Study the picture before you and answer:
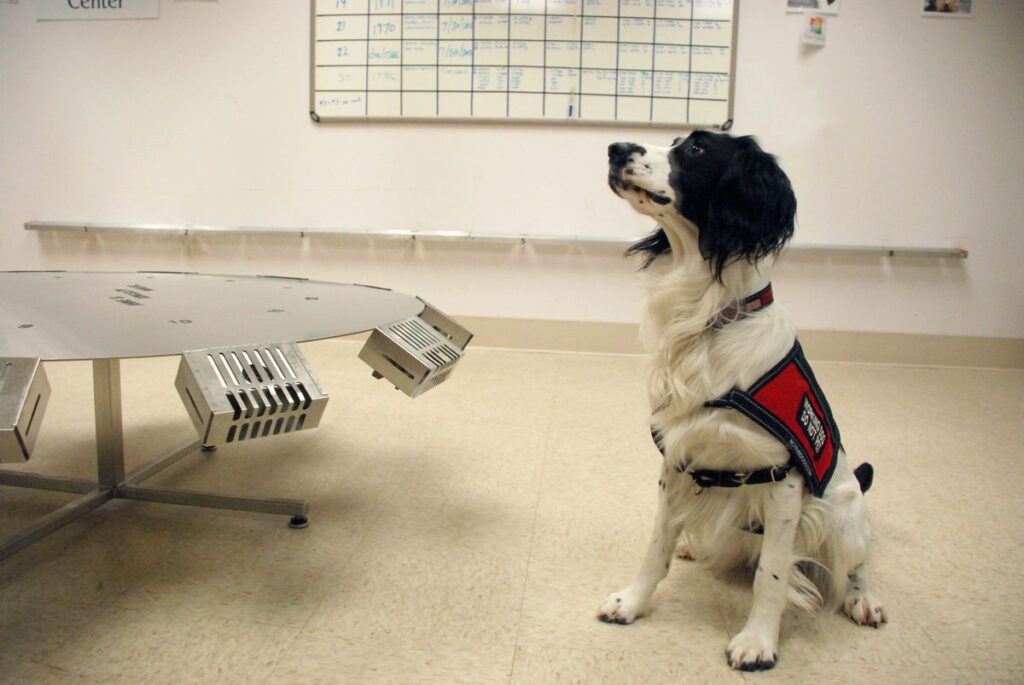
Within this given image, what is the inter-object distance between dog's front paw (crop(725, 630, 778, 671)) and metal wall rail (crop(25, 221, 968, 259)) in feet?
7.42

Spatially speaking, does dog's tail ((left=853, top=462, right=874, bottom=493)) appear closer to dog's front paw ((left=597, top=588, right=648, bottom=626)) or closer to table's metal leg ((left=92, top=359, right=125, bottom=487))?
dog's front paw ((left=597, top=588, right=648, bottom=626))

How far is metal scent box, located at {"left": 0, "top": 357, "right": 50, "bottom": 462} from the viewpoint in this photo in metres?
0.86

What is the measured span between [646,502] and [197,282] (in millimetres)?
1302

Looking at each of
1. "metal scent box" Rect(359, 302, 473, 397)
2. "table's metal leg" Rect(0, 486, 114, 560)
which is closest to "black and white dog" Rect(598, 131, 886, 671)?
"metal scent box" Rect(359, 302, 473, 397)

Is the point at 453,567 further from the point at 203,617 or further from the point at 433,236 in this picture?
the point at 433,236

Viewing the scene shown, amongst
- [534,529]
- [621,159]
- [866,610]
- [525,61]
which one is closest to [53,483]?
[534,529]

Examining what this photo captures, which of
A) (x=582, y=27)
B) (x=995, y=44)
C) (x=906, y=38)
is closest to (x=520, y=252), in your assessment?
(x=582, y=27)

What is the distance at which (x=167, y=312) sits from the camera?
135 centimetres

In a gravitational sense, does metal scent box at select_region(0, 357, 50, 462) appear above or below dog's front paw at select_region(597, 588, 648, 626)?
above

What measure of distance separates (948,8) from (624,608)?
123 inches

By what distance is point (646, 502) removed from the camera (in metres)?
1.71

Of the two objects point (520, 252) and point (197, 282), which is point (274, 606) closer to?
Answer: point (197, 282)

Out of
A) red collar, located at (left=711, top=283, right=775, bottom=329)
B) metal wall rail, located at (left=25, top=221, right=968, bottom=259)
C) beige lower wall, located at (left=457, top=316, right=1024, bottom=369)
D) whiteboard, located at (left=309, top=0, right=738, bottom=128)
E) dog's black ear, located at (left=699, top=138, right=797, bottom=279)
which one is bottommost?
beige lower wall, located at (left=457, top=316, right=1024, bottom=369)

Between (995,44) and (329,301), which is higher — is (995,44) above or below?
above
